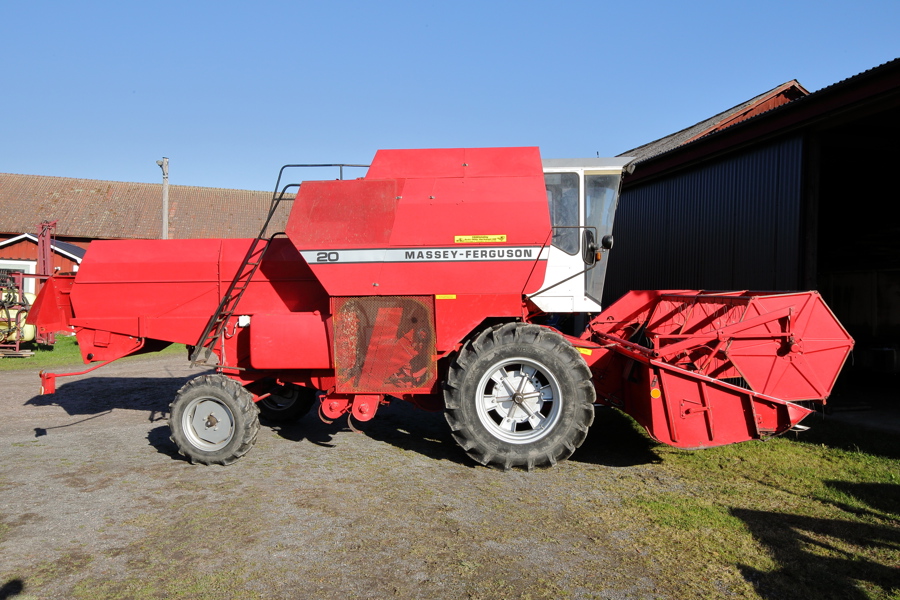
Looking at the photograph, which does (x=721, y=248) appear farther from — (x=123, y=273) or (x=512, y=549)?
(x=123, y=273)

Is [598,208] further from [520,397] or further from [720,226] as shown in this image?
[720,226]

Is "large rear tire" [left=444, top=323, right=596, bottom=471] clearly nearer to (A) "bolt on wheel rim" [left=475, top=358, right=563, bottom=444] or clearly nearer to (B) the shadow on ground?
(A) "bolt on wheel rim" [left=475, top=358, right=563, bottom=444]

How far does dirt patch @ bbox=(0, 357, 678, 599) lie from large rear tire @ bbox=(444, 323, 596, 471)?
23 centimetres

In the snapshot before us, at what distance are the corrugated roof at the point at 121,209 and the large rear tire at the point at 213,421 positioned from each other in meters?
27.6

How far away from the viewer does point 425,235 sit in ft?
17.9

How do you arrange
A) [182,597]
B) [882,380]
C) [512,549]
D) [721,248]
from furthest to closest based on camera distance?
[882,380], [721,248], [512,549], [182,597]

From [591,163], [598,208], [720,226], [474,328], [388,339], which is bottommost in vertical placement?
[388,339]

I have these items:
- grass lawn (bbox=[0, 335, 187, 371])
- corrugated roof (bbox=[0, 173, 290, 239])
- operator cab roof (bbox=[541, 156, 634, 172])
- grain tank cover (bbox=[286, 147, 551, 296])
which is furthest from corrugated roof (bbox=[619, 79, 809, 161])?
corrugated roof (bbox=[0, 173, 290, 239])

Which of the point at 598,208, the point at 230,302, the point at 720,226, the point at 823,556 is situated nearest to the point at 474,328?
the point at 598,208

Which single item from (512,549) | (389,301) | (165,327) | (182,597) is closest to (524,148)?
(389,301)

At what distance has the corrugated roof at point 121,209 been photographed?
105 ft

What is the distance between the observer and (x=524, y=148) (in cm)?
576

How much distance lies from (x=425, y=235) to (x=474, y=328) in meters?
0.96

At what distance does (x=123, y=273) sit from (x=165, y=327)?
686 millimetres
